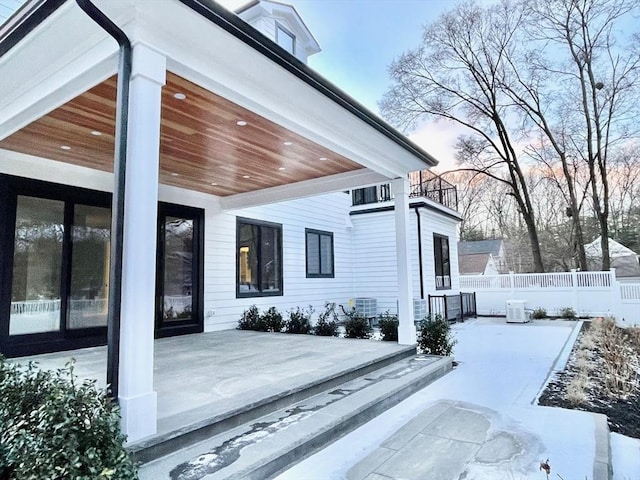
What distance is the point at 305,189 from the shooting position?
7.04 m

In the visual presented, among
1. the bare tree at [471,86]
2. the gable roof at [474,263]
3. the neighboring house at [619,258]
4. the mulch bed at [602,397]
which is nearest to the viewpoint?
the mulch bed at [602,397]

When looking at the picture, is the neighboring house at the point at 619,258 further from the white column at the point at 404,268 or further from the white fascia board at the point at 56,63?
the white fascia board at the point at 56,63

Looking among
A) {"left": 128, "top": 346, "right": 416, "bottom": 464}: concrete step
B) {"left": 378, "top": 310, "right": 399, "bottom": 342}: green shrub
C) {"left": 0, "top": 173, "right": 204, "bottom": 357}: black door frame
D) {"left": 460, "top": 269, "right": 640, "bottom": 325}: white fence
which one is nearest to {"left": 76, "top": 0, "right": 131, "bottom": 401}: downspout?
{"left": 128, "top": 346, "right": 416, "bottom": 464}: concrete step

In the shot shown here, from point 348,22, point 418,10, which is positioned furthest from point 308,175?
point 418,10

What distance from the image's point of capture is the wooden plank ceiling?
3.72m

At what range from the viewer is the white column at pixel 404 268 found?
602 cm

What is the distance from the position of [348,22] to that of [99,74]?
9.92 m

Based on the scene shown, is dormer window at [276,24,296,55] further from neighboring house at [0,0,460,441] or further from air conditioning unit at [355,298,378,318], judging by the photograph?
air conditioning unit at [355,298,378,318]

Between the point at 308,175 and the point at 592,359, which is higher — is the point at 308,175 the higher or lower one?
the higher one

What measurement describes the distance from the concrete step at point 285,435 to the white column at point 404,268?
4.56 feet

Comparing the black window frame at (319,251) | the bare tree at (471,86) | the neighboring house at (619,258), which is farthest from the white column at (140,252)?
the neighboring house at (619,258)

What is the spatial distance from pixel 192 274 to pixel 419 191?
24.1 ft

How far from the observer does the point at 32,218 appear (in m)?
5.35

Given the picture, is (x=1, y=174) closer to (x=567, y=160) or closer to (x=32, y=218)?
(x=32, y=218)
